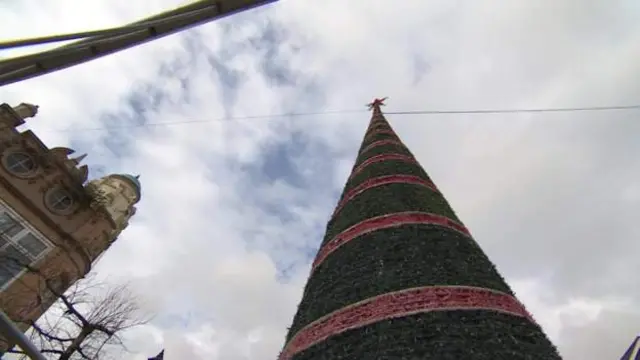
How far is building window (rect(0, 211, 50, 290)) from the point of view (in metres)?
14.7

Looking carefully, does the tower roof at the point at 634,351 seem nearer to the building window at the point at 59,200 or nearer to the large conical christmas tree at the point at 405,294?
the large conical christmas tree at the point at 405,294

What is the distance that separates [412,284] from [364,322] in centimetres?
73

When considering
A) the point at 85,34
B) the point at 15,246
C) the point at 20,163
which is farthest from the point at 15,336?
the point at 20,163

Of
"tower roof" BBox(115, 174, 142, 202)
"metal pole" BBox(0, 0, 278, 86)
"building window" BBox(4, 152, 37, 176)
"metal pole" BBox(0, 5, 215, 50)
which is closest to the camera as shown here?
"metal pole" BBox(0, 5, 215, 50)

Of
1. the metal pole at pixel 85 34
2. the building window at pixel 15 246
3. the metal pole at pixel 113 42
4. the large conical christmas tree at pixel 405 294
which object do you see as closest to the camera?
the metal pole at pixel 85 34

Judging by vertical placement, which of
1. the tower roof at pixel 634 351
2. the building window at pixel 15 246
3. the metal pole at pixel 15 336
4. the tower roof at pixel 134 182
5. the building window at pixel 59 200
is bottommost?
the metal pole at pixel 15 336

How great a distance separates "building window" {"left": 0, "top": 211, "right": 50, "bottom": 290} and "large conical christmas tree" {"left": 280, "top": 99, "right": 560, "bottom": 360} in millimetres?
14522

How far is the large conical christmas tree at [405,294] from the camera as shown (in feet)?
12.6

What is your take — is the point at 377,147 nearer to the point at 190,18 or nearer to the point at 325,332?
the point at 325,332

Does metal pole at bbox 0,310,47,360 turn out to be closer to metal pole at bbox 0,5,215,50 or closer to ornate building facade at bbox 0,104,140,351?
metal pole at bbox 0,5,215,50

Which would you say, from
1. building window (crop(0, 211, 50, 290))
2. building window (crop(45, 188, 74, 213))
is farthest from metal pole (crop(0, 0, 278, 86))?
building window (crop(45, 188, 74, 213))

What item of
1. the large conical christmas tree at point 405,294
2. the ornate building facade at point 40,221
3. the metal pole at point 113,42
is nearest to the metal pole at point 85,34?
the metal pole at point 113,42

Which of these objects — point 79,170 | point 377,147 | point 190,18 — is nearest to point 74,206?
point 79,170

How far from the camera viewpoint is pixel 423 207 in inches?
240
